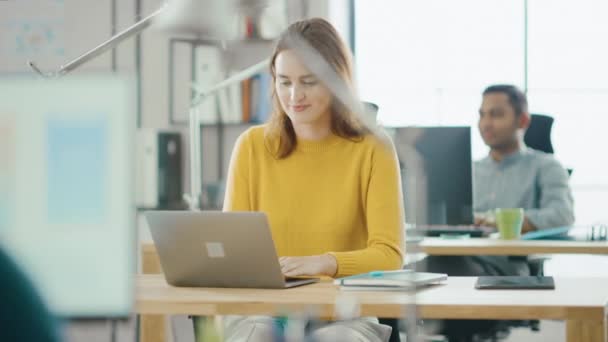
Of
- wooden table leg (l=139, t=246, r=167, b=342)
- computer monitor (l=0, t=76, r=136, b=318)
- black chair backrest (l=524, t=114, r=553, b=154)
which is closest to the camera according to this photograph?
computer monitor (l=0, t=76, r=136, b=318)

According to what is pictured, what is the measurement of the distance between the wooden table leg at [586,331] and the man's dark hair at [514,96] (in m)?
2.18

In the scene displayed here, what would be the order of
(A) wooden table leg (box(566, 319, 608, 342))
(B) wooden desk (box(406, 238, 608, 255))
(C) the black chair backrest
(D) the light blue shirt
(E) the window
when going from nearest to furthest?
(A) wooden table leg (box(566, 319, 608, 342)) → (B) wooden desk (box(406, 238, 608, 255)) → (D) the light blue shirt → (C) the black chair backrest → (E) the window

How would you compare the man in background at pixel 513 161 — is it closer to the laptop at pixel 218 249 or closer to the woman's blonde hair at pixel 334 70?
the woman's blonde hair at pixel 334 70

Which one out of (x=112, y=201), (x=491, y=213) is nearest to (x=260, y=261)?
(x=112, y=201)

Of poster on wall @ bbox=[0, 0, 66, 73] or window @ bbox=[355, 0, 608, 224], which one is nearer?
poster on wall @ bbox=[0, 0, 66, 73]

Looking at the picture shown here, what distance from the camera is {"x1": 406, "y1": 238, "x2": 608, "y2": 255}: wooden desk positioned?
2969 millimetres

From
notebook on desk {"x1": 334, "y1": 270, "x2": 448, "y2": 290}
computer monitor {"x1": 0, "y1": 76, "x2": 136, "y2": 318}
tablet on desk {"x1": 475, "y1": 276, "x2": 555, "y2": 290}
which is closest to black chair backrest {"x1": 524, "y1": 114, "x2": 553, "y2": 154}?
tablet on desk {"x1": 475, "y1": 276, "x2": 555, "y2": 290}

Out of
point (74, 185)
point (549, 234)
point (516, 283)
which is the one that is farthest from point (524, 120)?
point (74, 185)

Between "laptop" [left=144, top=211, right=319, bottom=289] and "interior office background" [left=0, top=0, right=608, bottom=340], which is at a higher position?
"interior office background" [left=0, top=0, right=608, bottom=340]

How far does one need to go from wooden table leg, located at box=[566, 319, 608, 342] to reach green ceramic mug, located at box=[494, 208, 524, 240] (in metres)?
1.60

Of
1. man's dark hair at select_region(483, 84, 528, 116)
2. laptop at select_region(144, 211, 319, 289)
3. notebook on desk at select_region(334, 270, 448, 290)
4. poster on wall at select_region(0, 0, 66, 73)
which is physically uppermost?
poster on wall at select_region(0, 0, 66, 73)

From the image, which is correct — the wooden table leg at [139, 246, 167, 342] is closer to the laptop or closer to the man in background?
the laptop

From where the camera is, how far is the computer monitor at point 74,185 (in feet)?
1.98

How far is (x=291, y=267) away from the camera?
2051 mm
